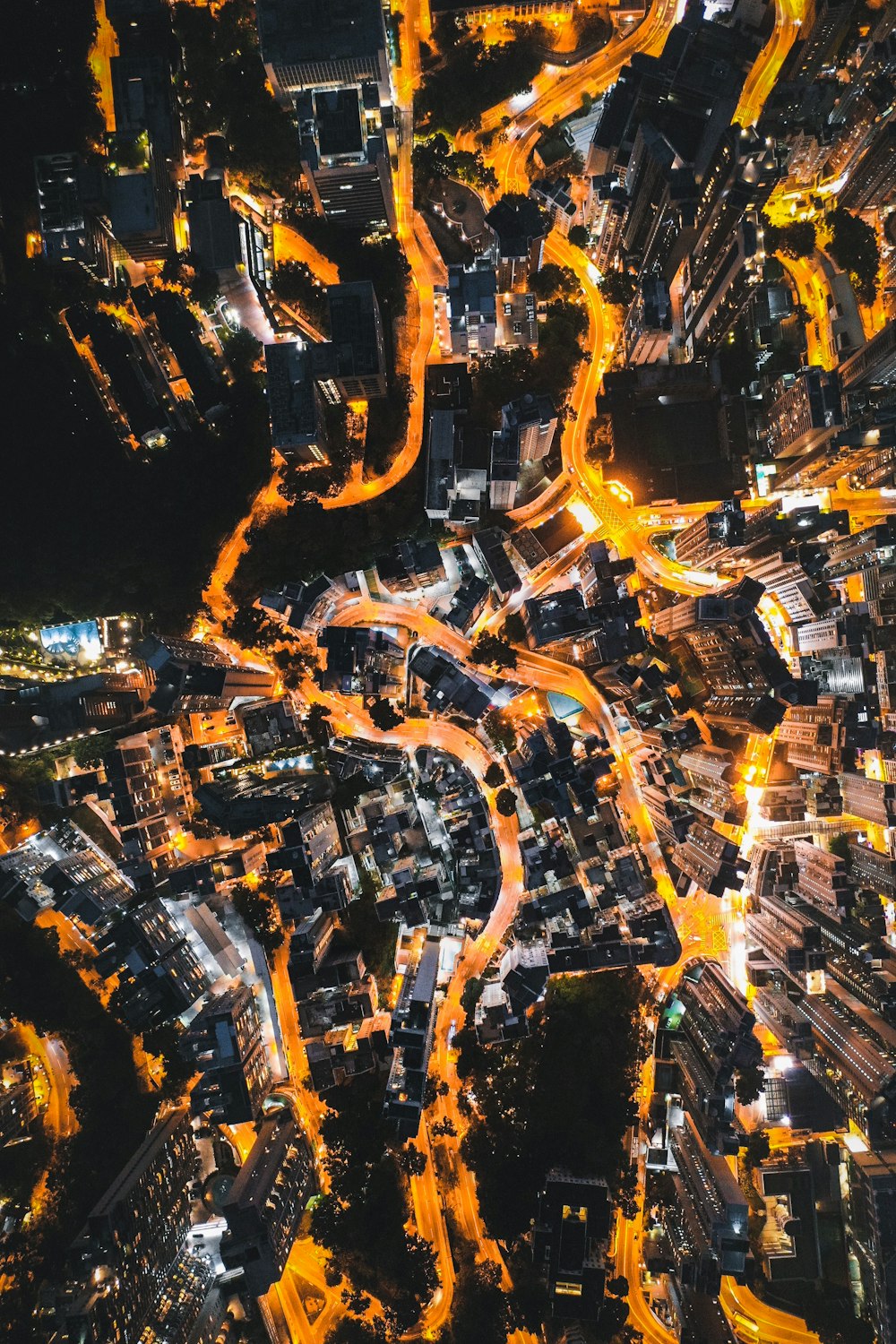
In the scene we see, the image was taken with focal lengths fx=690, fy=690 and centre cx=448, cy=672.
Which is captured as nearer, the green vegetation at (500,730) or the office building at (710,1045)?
the office building at (710,1045)

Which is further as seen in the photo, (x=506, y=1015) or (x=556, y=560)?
(x=556, y=560)

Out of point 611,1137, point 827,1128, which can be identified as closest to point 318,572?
point 611,1137

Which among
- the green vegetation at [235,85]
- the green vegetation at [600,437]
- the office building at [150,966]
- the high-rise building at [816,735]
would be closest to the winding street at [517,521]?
the green vegetation at [600,437]

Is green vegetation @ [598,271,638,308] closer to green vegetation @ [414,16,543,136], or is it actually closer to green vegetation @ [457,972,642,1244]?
green vegetation @ [414,16,543,136]

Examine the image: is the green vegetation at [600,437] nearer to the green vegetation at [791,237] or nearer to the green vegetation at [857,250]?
the green vegetation at [791,237]

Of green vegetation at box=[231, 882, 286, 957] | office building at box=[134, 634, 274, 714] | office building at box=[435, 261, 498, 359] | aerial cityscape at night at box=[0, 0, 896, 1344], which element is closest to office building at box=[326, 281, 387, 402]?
aerial cityscape at night at box=[0, 0, 896, 1344]

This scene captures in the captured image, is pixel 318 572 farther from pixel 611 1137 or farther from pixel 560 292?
pixel 611 1137
